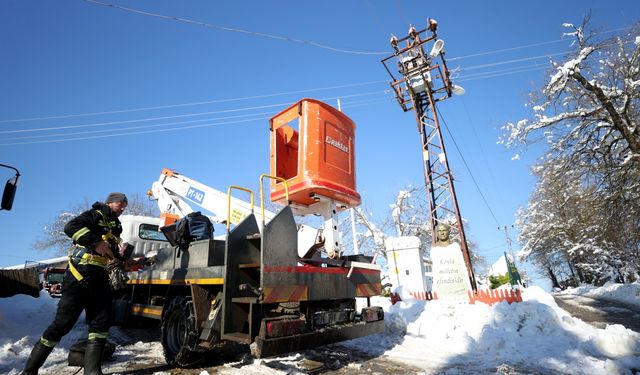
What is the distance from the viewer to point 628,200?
11820mm

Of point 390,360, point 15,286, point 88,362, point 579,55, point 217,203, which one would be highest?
point 579,55

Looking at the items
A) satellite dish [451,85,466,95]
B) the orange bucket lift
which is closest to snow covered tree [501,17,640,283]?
satellite dish [451,85,466,95]

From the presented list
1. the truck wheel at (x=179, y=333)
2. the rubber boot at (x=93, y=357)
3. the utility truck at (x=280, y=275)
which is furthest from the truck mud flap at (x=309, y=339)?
the rubber boot at (x=93, y=357)

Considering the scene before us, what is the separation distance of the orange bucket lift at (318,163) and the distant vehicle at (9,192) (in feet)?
12.8

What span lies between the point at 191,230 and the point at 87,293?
4.44ft

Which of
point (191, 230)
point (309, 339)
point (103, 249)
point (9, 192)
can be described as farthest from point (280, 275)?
point (9, 192)

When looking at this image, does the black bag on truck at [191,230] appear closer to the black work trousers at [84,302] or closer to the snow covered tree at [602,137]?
the black work trousers at [84,302]

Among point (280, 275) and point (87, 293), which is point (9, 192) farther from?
point (280, 275)

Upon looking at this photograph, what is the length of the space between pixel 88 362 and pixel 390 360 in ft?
12.7

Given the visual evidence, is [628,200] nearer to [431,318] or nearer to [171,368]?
[431,318]

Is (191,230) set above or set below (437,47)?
below

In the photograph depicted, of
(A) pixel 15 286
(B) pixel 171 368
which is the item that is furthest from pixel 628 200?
(A) pixel 15 286

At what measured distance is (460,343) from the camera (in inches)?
238

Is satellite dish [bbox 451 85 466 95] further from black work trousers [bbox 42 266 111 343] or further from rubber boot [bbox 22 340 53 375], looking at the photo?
rubber boot [bbox 22 340 53 375]
